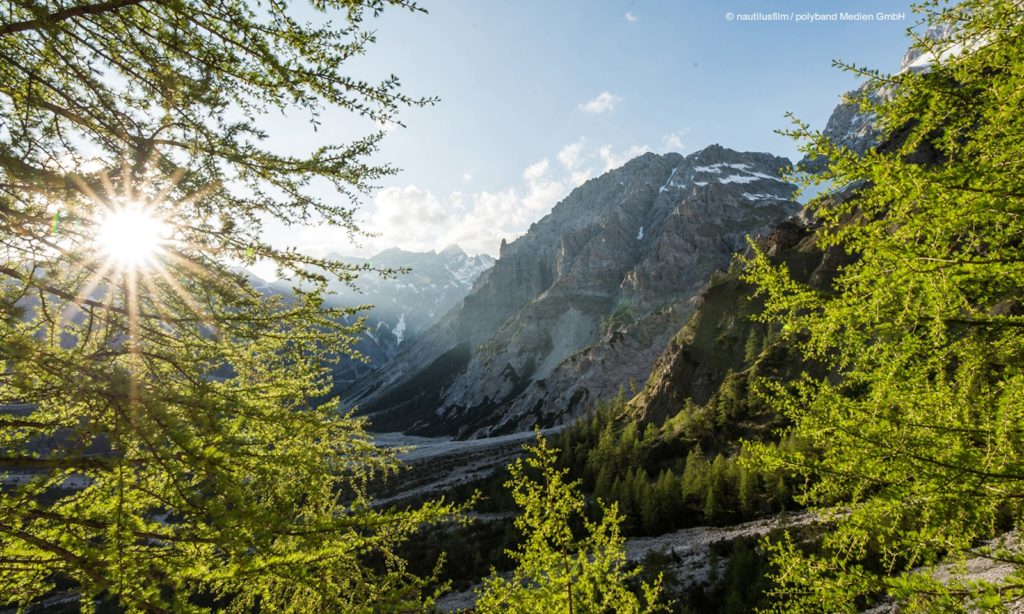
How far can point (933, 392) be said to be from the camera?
14.9 ft

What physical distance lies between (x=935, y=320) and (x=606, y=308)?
148 metres

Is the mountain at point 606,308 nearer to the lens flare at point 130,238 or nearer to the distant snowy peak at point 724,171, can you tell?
the distant snowy peak at point 724,171

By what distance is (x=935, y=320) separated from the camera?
3.66 meters

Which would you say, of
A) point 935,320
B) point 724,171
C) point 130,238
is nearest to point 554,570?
point 935,320

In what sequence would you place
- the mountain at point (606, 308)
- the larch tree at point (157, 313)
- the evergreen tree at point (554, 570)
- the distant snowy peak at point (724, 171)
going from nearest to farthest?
the larch tree at point (157, 313) → the evergreen tree at point (554, 570) → the mountain at point (606, 308) → the distant snowy peak at point (724, 171)

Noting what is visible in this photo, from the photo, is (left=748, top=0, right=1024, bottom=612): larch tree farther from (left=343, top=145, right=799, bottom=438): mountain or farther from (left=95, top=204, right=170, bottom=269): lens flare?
(left=343, top=145, right=799, bottom=438): mountain

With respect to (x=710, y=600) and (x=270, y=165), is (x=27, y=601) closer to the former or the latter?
(x=270, y=165)

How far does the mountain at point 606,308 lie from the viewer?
10062 centimetres

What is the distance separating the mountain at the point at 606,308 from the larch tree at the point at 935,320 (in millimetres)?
89989

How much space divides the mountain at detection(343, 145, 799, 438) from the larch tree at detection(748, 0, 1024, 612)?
90.0m

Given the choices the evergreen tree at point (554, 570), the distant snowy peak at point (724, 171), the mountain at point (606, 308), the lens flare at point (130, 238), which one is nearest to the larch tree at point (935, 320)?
the evergreen tree at point (554, 570)

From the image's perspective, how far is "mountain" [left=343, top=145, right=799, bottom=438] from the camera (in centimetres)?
10062

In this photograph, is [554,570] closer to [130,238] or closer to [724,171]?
[130,238]

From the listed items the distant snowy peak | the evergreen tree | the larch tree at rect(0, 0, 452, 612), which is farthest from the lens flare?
the distant snowy peak
